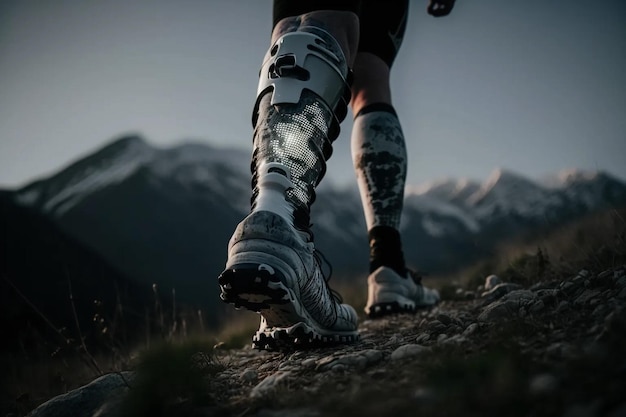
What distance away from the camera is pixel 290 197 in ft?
3.99

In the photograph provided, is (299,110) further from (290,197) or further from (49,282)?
(49,282)

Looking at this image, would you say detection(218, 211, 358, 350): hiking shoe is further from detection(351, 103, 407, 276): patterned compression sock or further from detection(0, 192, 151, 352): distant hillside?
detection(0, 192, 151, 352): distant hillside

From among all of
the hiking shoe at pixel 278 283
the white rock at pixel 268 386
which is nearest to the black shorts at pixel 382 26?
the hiking shoe at pixel 278 283

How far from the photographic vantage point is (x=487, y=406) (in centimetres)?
49

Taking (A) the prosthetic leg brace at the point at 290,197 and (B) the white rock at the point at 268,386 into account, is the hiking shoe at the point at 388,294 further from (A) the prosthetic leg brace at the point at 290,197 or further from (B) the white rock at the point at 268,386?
(B) the white rock at the point at 268,386

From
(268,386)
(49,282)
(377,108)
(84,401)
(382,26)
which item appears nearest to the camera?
(268,386)

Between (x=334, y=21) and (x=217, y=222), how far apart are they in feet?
Result: 55.6

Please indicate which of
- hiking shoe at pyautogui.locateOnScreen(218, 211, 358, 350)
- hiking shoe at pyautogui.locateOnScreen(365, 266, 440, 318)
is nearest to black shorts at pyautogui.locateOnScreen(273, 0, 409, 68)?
hiking shoe at pyautogui.locateOnScreen(365, 266, 440, 318)

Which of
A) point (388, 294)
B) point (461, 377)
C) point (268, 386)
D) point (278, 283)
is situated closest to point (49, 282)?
point (388, 294)

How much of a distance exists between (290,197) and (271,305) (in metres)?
0.32

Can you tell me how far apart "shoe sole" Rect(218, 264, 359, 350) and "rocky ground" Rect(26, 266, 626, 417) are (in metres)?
0.05

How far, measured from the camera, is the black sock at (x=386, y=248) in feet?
6.61

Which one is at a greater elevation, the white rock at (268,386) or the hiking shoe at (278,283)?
the hiking shoe at (278,283)

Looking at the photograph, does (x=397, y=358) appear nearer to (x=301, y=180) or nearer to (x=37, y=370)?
(x=301, y=180)
